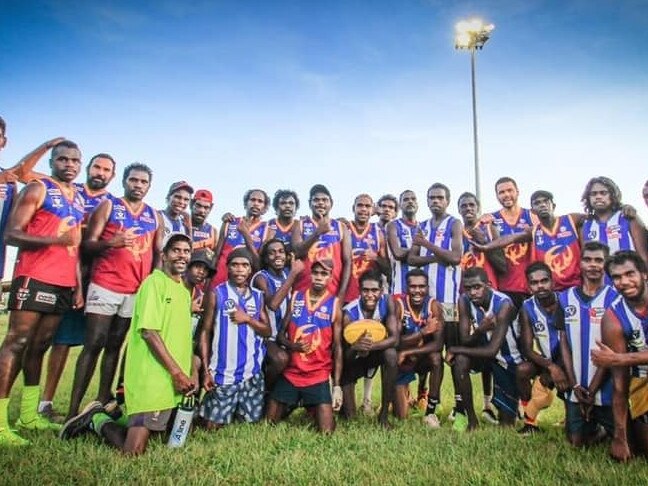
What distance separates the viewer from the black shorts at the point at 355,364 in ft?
20.3

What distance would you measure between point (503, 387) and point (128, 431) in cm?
440

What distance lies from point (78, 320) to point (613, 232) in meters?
6.95

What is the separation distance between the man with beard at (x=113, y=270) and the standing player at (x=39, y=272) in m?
0.25

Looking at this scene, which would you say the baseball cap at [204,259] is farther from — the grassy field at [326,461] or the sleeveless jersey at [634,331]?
the sleeveless jersey at [634,331]

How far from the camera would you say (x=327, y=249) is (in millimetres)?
7105

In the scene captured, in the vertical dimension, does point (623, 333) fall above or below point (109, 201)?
below

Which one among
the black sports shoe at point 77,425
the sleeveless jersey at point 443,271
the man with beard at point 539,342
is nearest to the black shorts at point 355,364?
the sleeveless jersey at point 443,271

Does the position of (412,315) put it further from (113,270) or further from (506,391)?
(113,270)

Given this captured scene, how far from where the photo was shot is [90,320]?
17.5 feet

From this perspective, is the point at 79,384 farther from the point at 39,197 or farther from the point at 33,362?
the point at 39,197

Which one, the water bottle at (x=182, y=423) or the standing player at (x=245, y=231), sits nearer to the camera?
the water bottle at (x=182, y=423)

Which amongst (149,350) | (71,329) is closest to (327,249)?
(149,350)

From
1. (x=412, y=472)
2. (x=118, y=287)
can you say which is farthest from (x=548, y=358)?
(x=118, y=287)

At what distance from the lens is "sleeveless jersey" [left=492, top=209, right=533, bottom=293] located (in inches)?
269
